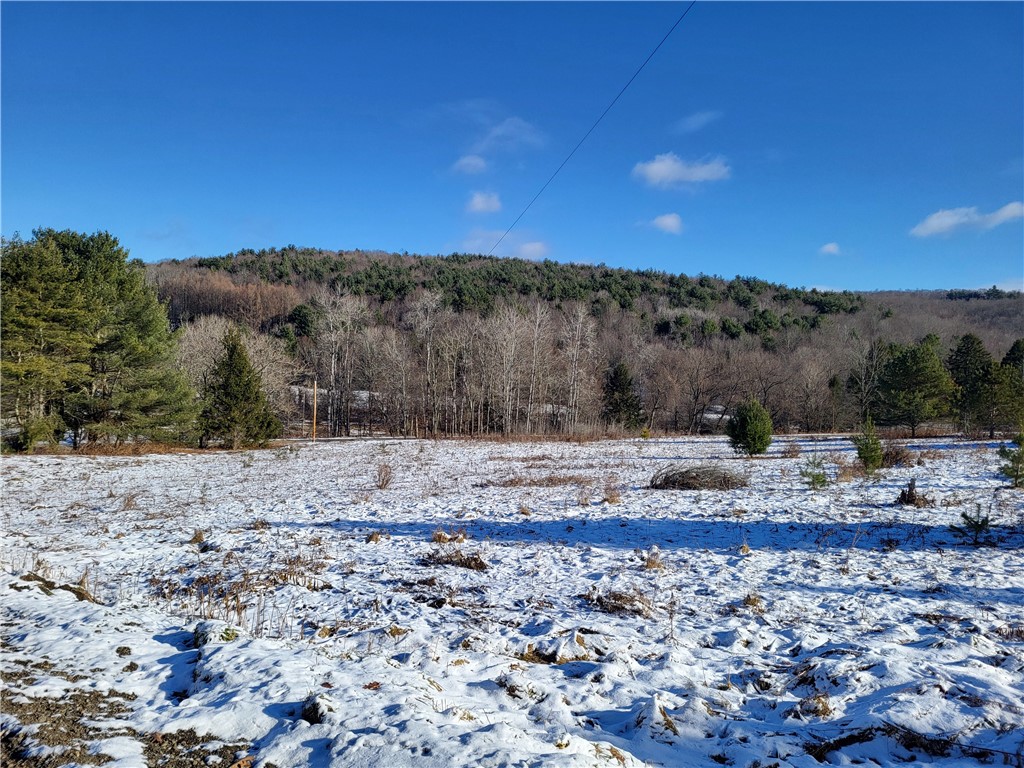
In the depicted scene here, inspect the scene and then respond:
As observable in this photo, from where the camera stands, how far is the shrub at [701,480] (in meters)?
13.9

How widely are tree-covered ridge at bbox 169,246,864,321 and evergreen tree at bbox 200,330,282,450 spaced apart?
A: 47.0 m

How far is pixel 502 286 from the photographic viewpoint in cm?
9719

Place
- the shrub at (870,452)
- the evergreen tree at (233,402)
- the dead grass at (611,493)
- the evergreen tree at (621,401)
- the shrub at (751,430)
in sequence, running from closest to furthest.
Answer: the dead grass at (611,493) < the shrub at (870,452) < the shrub at (751,430) < the evergreen tree at (233,402) < the evergreen tree at (621,401)

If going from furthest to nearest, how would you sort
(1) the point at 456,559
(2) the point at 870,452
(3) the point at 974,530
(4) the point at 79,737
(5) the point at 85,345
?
(5) the point at 85,345
(2) the point at 870,452
(3) the point at 974,530
(1) the point at 456,559
(4) the point at 79,737

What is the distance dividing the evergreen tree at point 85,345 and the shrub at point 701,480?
23394mm

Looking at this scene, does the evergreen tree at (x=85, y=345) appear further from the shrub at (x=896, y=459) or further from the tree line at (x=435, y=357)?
the shrub at (x=896, y=459)

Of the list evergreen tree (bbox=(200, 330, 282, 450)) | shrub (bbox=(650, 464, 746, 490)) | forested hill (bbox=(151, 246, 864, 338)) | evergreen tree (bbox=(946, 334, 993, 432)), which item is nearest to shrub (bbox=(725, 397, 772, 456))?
shrub (bbox=(650, 464, 746, 490))

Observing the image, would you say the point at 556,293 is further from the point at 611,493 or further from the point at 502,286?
the point at 611,493

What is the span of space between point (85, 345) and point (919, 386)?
140ft

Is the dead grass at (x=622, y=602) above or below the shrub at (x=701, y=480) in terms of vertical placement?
below

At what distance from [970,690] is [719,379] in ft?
183

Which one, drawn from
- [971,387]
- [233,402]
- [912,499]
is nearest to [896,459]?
[912,499]

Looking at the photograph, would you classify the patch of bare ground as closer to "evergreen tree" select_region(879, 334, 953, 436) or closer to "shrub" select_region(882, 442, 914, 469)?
"shrub" select_region(882, 442, 914, 469)

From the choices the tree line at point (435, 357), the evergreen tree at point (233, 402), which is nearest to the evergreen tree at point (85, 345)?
the tree line at point (435, 357)
